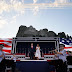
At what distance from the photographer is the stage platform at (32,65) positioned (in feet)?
21.2

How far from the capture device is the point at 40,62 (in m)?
6.46

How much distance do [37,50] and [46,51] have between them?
93cm

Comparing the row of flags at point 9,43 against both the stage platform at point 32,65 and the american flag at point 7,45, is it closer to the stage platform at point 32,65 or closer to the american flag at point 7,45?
the american flag at point 7,45

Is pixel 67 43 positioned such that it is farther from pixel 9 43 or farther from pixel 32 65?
pixel 32 65

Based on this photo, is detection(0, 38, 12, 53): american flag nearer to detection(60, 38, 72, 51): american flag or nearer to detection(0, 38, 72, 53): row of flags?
detection(0, 38, 72, 53): row of flags

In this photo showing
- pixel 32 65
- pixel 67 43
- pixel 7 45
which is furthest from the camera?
pixel 67 43

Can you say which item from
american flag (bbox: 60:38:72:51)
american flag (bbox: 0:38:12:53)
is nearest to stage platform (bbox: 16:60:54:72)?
american flag (bbox: 0:38:12:53)

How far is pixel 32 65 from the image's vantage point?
6.49 meters

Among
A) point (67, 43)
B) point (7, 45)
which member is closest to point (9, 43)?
point (7, 45)

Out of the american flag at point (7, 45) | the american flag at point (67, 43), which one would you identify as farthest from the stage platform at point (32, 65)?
the american flag at point (67, 43)

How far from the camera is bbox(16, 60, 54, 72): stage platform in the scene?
21.2 ft

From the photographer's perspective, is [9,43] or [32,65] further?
[9,43]

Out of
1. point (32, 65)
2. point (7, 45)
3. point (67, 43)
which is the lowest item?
point (32, 65)

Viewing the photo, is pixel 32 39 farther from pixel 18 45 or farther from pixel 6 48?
pixel 6 48
